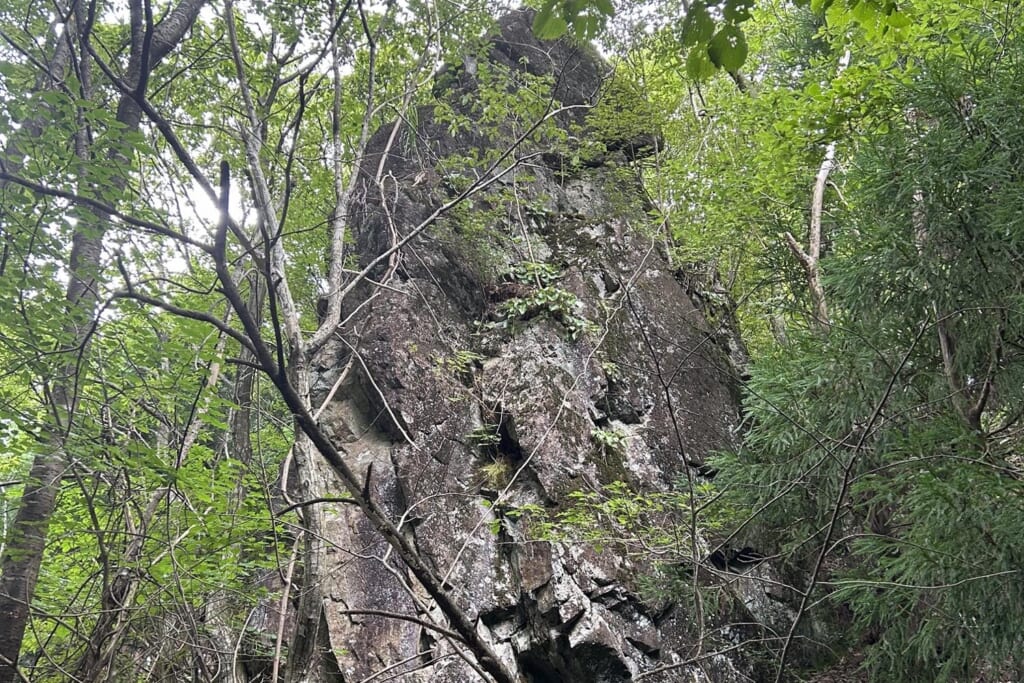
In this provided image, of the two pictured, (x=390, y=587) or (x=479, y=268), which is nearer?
(x=390, y=587)

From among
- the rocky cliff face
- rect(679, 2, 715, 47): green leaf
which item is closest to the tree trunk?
the rocky cliff face

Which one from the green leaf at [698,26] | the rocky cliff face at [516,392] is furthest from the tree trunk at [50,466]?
the green leaf at [698,26]

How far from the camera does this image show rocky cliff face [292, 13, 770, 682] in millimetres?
5613

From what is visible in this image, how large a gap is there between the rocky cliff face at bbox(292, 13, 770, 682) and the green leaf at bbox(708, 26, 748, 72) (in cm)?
290

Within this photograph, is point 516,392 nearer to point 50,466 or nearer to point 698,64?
point 50,466

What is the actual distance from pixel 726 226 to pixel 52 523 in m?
6.44

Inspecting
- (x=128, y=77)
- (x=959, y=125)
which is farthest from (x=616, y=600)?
(x=128, y=77)

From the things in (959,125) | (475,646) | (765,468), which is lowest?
(765,468)

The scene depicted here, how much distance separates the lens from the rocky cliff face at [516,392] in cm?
561

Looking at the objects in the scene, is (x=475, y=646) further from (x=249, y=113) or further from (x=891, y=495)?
(x=891, y=495)

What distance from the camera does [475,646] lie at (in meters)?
1.30

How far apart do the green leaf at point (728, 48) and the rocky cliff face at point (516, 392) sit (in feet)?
9.51

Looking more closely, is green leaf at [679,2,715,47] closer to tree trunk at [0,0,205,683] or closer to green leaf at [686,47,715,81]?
green leaf at [686,47,715,81]

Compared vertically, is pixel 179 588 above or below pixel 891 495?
above
